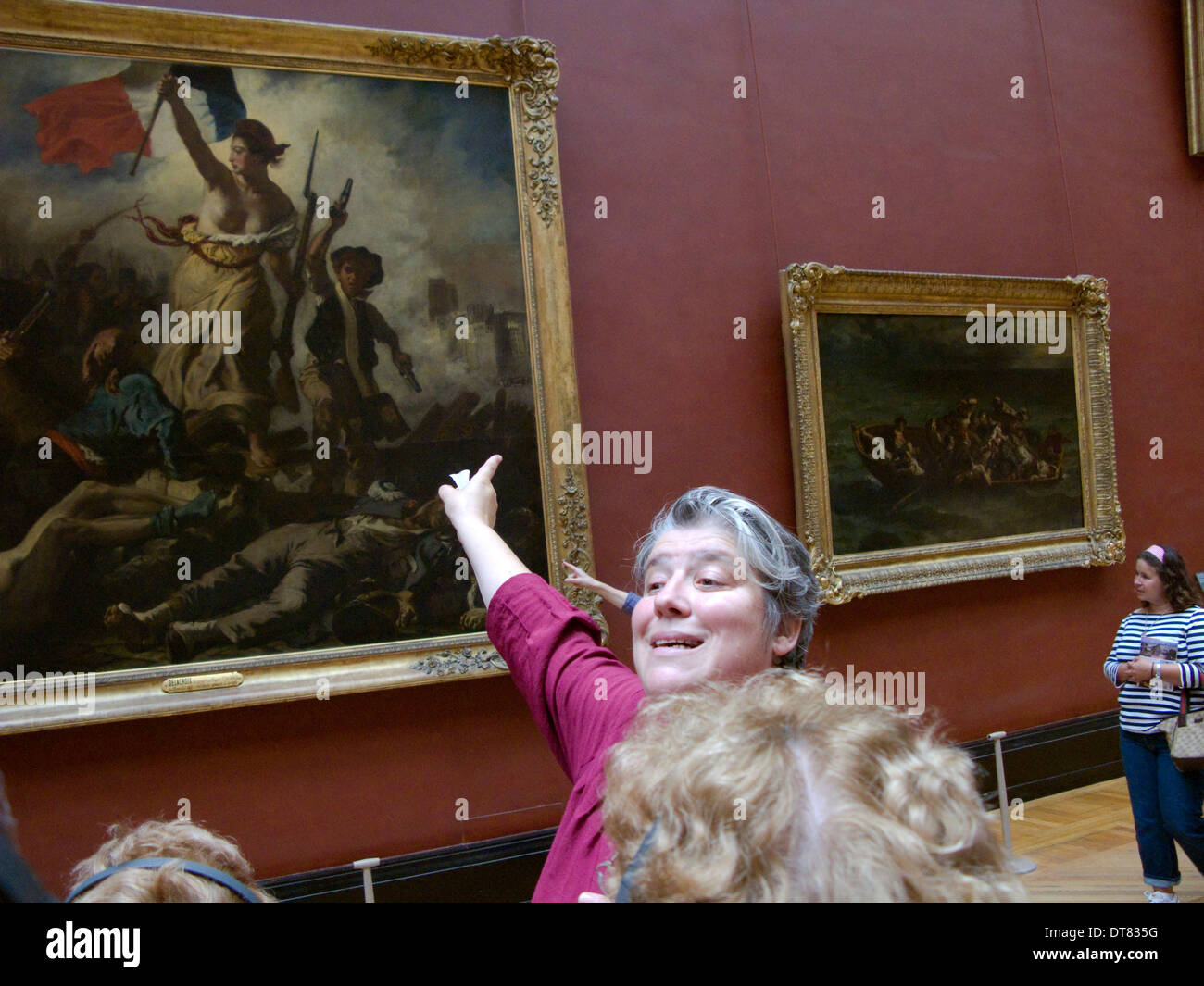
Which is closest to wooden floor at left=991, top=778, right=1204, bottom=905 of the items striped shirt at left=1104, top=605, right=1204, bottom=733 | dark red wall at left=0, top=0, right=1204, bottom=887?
dark red wall at left=0, top=0, right=1204, bottom=887

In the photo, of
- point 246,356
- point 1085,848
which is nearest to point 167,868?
point 246,356

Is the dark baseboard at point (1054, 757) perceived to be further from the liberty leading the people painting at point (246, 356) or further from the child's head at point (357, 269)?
the child's head at point (357, 269)

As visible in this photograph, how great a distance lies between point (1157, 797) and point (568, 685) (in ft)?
16.4

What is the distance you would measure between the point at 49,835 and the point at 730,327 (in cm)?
472

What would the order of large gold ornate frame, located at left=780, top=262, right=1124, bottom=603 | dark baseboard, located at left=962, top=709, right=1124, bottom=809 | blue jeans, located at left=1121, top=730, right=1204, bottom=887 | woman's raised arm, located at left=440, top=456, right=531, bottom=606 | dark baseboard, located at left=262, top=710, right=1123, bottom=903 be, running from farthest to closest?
dark baseboard, located at left=962, top=709, right=1124, bottom=809, large gold ornate frame, located at left=780, top=262, right=1124, bottom=603, blue jeans, located at left=1121, top=730, right=1204, bottom=887, dark baseboard, located at left=262, top=710, right=1123, bottom=903, woman's raised arm, located at left=440, top=456, right=531, bottom=606

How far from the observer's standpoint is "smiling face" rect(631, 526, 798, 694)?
1.95m

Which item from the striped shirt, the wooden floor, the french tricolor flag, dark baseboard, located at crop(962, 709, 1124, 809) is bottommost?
the wooden floor

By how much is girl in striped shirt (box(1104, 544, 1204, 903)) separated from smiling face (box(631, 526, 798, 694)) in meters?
4.48

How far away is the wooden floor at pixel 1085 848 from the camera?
593 centimetres

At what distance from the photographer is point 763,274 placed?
6633 mm

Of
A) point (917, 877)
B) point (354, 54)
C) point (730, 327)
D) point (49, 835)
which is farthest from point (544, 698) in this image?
point (730, 327)

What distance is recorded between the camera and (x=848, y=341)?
6848 mm

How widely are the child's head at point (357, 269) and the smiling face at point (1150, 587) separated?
465 cm

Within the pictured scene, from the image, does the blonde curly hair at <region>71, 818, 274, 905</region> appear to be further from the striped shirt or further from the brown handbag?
the striped shirt
